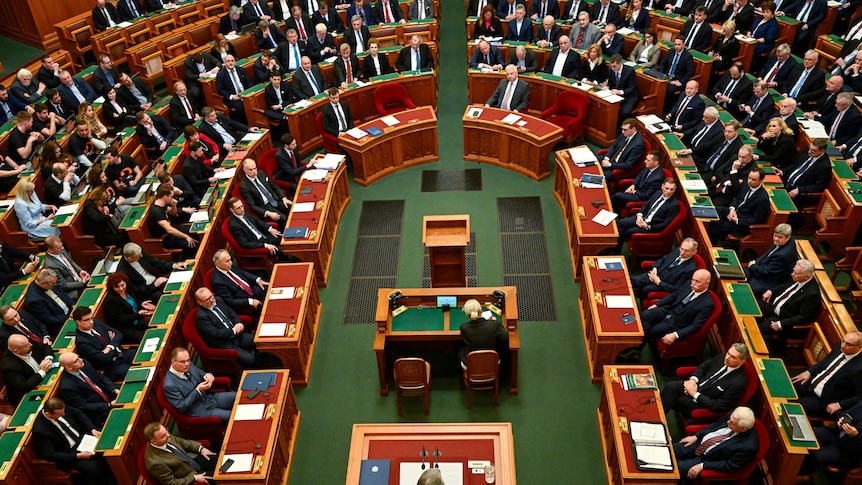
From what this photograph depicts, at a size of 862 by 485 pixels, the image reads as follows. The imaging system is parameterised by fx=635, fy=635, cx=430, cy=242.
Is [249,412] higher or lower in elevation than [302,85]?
lower

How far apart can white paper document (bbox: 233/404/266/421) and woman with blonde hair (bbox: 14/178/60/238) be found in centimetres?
488

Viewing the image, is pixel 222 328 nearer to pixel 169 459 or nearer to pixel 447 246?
pixel 169 459

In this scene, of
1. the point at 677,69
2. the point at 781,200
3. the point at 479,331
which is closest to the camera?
the point at 479,331

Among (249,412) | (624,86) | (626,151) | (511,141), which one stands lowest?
(249,412)

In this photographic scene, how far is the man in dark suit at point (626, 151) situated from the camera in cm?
1000

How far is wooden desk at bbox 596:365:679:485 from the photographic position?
5.70 meters

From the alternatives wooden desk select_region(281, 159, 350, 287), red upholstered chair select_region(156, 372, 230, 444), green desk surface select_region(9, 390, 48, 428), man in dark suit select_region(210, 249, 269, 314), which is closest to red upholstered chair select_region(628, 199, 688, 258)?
wooden desk select_region(281, 159, 350, 287)

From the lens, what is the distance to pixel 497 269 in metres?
9.39

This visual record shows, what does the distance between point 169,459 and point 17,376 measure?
7.06ft

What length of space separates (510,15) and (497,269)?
7550mm

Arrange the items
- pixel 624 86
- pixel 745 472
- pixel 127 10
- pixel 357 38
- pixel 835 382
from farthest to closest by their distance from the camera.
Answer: pixel 127 10, pixel 357 38, pixel 624 86, pixel 835 382, pixel 745 472

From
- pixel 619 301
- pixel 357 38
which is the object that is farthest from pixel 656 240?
pixel 357 38

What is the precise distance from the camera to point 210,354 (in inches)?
288

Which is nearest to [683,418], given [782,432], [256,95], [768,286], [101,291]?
[782,432]
